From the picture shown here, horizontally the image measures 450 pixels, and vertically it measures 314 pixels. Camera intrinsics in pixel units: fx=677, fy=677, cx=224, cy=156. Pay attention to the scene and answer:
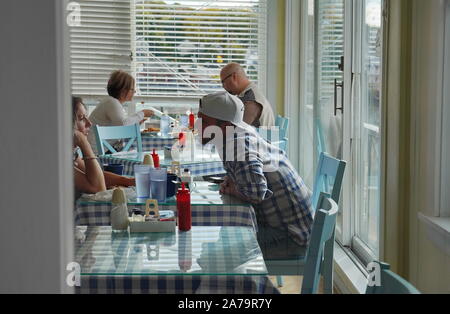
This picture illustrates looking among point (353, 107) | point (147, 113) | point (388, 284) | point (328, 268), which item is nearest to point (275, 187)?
point (328, 268)

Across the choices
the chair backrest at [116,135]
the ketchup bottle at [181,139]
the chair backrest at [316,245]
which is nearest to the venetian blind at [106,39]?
the chair backrest at [116,135]

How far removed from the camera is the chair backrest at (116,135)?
3.69m

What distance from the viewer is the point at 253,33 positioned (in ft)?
17.6

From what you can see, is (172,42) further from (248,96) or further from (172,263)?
(172,263)

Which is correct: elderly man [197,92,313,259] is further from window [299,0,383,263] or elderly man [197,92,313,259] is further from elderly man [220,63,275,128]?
elderly man [220,63,275,128]

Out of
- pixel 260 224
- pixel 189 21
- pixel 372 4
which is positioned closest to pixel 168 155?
pixel 260 224

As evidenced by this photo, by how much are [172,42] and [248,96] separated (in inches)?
51.4
